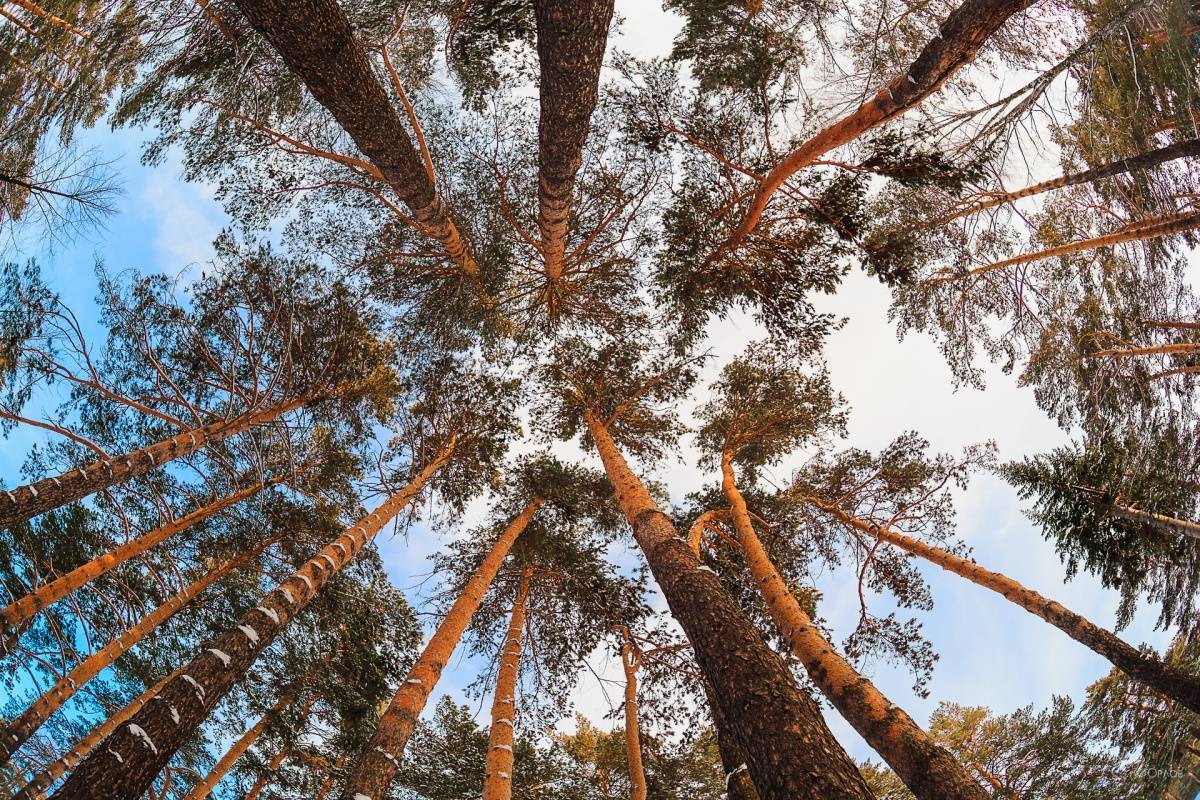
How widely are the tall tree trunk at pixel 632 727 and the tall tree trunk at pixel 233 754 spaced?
205 inches

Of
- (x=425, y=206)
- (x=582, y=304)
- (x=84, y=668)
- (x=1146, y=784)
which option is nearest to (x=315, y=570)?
(x=84, y=668)

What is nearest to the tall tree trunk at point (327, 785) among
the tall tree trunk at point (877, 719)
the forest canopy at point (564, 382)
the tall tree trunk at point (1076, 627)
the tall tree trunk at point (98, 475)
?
the forest canopy at point (564, 382)

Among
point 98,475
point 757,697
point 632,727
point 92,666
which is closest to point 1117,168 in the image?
point 757,697

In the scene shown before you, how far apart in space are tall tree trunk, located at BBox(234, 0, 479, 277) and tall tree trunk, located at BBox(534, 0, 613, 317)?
4.08 feet

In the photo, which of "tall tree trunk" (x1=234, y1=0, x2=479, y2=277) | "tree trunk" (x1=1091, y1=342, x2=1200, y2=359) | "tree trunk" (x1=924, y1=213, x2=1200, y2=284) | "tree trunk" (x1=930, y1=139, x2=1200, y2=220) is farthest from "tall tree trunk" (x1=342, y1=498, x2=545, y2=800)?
"tree trunk" (x1=1091, y1=342, x2=1200, y2=359)

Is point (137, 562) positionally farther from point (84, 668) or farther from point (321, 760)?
point (321, 760)

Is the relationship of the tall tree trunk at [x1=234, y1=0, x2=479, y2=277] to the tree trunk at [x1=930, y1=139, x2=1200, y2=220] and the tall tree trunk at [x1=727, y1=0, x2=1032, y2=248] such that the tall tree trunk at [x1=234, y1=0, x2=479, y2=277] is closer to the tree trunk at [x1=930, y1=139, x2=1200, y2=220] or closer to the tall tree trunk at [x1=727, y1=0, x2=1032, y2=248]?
the tall tree trunk at [x1=727, y1=0, x2=1032, y2=248]

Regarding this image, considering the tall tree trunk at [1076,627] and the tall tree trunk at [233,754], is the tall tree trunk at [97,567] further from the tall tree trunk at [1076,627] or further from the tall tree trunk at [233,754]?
the tall tree trunk at [1076,627]

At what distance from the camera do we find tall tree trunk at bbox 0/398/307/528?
186 inches

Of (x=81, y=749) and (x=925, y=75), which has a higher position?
(x=925, y=75)

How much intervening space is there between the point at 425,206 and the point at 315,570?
3960mm

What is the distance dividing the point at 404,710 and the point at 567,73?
538 centimetres

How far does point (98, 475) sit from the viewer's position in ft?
17.7

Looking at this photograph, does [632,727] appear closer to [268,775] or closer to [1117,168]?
[268,775]
